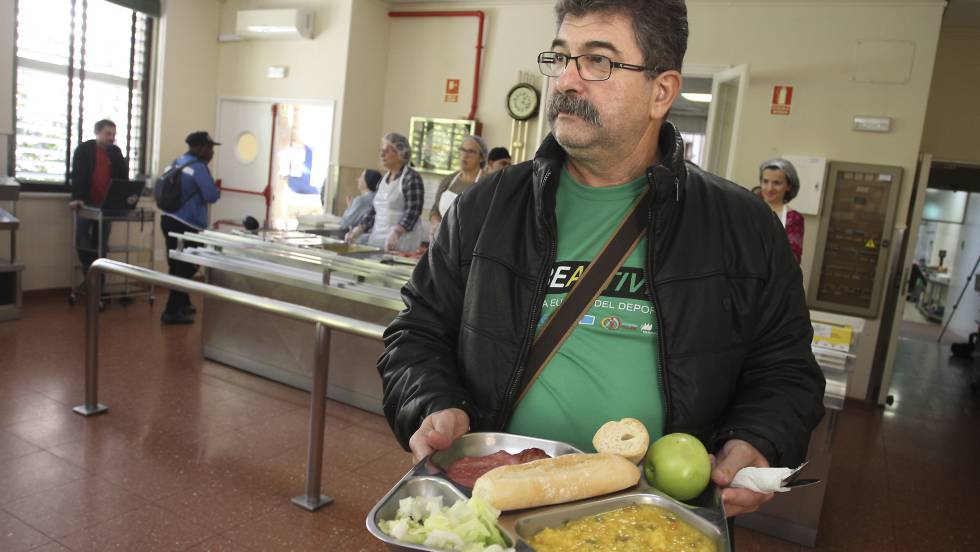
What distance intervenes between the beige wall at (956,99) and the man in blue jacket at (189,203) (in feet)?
19.7

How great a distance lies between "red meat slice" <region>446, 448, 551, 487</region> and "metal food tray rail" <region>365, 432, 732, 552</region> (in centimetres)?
2

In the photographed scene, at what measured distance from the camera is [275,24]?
716 cm

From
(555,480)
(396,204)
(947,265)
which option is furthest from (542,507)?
(947,265)

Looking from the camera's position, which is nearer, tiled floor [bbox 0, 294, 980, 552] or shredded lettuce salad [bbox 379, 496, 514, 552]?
shredded lettuce salad [bbox 379, 496, 514, 552]

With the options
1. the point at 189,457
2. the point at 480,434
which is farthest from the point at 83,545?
the point at 480,434

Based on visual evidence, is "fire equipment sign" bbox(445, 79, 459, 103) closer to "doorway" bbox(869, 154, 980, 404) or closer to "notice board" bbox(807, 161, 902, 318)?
"notice board" bbox(807, 161, 902, 318)

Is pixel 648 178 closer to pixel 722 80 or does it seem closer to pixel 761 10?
pixel 722 80

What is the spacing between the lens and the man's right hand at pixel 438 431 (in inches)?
44.2

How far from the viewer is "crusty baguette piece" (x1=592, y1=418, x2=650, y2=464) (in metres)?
1.07

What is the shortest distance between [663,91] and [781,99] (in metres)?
4.96

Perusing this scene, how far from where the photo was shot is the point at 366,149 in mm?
7402

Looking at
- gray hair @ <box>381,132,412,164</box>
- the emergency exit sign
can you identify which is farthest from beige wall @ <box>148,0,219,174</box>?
the emergency exit sign

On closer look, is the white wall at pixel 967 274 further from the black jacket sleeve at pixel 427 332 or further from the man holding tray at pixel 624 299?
the black jacket sleeve at pixel 427 332

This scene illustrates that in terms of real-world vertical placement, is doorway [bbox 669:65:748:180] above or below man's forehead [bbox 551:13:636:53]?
above
